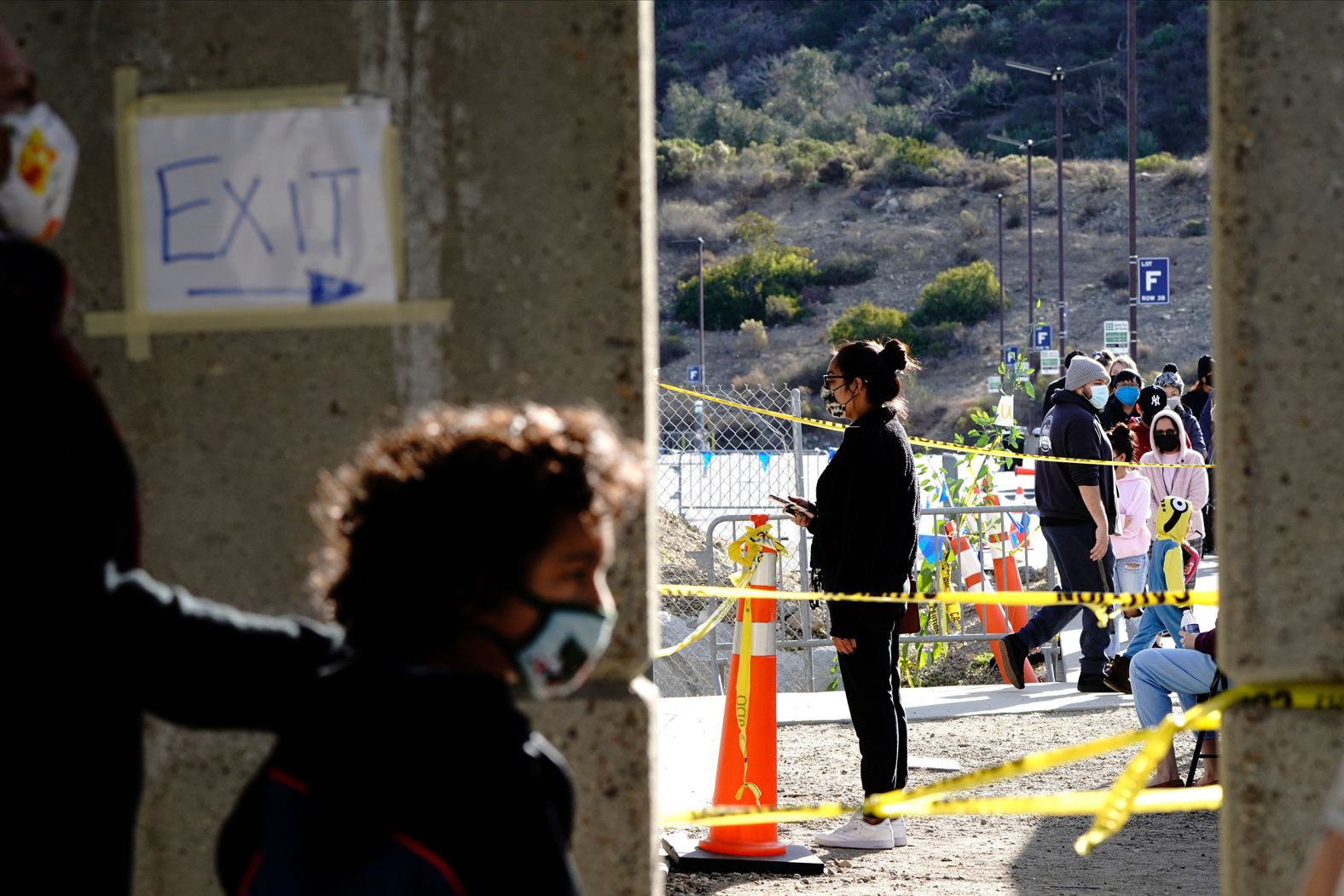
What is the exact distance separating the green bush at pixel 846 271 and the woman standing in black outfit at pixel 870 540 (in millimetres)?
59507

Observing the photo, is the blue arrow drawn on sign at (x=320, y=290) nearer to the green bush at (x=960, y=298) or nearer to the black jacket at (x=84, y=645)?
the black jacket at (x=84, y=645)

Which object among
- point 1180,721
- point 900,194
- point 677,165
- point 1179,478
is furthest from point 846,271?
point 1180,721

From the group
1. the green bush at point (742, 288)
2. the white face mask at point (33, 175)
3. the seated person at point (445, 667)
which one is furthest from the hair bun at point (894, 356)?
the green bush at point (742, 288)

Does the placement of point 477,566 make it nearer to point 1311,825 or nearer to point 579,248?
point 579,248

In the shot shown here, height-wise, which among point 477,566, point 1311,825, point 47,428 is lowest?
point 1311,825

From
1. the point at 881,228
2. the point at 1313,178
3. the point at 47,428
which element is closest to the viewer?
the point at 47,428

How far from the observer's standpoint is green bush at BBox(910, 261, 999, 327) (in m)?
60.1

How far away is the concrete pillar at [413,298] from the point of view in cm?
263

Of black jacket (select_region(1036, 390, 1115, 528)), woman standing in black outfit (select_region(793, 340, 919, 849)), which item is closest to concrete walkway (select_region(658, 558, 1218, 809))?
black jacket (select_region(1036, 390, 1115, 528))

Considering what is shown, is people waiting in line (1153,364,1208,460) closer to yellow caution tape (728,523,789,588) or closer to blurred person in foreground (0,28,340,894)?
yellow caution tape (728,523,789,588)

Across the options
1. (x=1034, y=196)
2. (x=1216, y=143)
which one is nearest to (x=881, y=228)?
(x=1034, y=196)

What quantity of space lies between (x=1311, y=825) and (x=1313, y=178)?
42.7 inches

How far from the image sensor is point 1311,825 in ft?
8.62

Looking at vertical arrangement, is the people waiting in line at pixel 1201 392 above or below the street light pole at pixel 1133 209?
below
